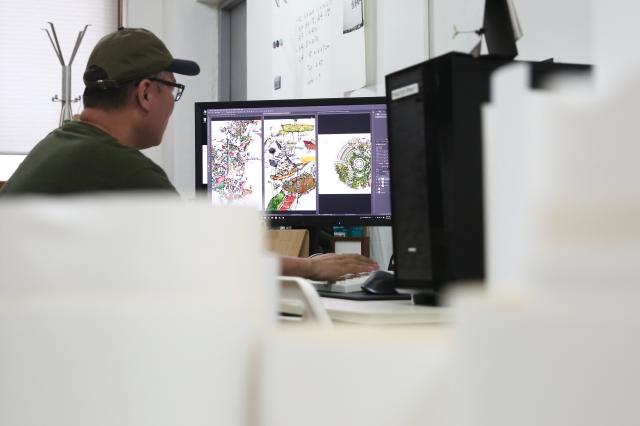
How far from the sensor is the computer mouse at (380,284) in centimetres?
128

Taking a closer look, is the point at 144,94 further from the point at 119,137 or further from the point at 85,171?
the point at 85,171

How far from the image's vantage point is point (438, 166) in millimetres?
1039

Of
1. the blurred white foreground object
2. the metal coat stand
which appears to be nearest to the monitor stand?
the blurred white foreground object

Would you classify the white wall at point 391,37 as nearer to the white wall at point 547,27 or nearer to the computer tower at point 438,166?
the white wall at point 547,27

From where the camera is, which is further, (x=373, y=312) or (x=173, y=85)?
(x=173, y=85)

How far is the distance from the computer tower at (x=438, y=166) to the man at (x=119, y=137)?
311mm

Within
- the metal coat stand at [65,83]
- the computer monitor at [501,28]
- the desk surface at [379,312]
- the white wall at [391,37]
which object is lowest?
the desk surface at [379,312]

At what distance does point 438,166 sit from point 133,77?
3.49ft

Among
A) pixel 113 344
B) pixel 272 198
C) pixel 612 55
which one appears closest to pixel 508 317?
pixel 113 344

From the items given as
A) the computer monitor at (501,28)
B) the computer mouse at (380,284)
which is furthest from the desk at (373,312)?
the computer monitor at (501,28)

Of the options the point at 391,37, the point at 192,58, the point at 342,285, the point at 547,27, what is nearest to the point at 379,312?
the point at 342,285

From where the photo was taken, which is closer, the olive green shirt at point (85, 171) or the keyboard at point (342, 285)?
the keyboard at point (342, 285)

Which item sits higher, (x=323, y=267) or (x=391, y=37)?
(x=391, y=37)

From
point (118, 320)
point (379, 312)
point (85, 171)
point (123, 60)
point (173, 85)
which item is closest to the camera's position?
point (118, 320)
